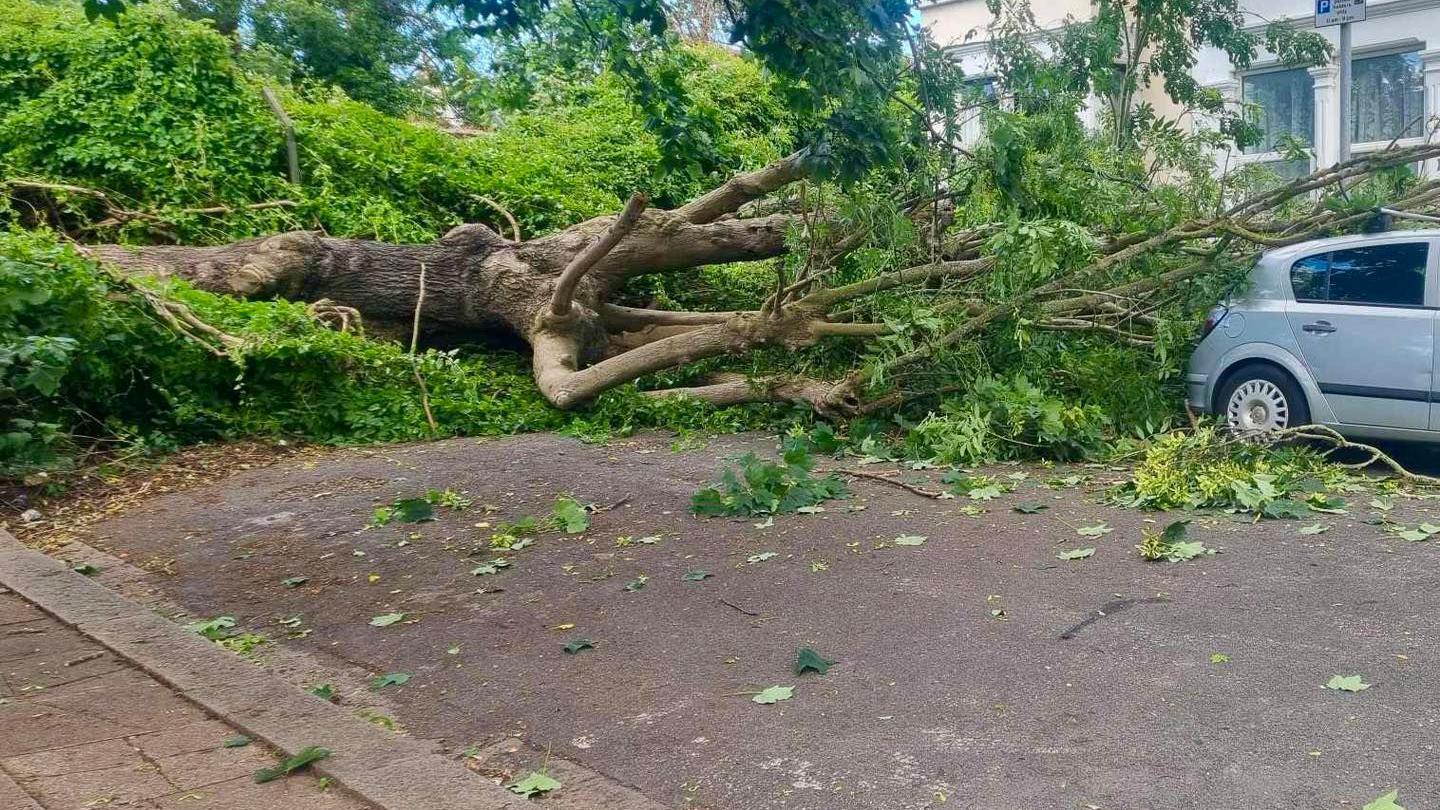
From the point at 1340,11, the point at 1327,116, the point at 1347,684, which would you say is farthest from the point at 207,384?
the point at 1327,116

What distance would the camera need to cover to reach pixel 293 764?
3.85 m

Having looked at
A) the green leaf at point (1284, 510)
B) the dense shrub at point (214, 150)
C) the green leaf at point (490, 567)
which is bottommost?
the green leaf at point (1284, 510)

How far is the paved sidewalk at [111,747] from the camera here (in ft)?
12.1

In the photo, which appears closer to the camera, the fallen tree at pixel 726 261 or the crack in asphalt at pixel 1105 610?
the crack in asphalt at pixel 1105 610

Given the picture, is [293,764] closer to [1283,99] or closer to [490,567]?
[490,567]

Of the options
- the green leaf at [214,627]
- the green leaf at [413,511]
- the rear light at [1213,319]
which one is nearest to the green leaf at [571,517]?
the green leaf at [413,511]

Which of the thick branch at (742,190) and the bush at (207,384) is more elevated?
the thick branch at (742,190)

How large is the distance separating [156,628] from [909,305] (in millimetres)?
5903

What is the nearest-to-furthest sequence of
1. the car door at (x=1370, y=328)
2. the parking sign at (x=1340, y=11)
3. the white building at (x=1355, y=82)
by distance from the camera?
1. the car door at (x=1370, y=328)
2. the parking sign at (x=1340, y=11)
3. the white building at (x=1355, y=82)

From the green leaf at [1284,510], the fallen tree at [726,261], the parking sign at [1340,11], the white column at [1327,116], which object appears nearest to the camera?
the green leaf at [1284,510]

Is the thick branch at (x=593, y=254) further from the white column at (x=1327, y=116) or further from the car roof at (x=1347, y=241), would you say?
the white column at (x=1327, y=116)

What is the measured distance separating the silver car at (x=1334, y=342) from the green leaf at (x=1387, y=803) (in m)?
5.37

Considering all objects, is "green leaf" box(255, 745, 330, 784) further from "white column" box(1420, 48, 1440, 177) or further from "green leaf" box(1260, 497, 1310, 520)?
"white column" box(1420, 48, 1440, 177)

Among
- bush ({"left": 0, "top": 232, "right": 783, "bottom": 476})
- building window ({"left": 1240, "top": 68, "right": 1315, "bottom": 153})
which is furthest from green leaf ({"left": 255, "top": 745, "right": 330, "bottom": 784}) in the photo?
building window ({"left": 1240, "top": 68, "right": 1315, "bottom": 153})
